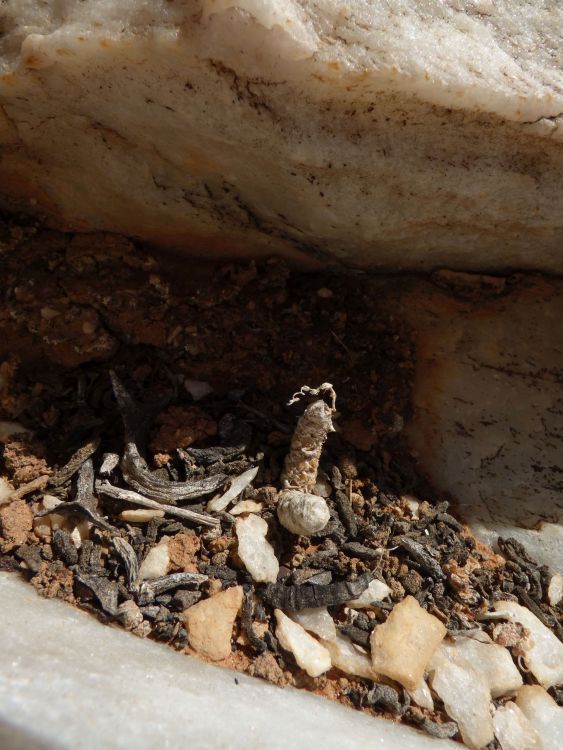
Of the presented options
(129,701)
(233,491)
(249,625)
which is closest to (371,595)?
(249,625)

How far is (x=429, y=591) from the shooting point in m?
1.61

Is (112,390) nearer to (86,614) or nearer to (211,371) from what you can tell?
(211,371)

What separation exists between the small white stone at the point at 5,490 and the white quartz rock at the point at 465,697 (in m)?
1.25

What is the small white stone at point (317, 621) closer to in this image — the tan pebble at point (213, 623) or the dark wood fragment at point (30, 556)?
the tan pebble at point (213, 623)

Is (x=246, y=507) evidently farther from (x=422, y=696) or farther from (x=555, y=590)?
(x=555, y=590)

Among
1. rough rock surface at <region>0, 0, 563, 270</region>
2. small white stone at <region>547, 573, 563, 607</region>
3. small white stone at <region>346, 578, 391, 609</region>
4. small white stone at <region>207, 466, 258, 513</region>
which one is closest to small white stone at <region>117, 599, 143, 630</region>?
small white stone at <region>207, 466, 258, 513</region>

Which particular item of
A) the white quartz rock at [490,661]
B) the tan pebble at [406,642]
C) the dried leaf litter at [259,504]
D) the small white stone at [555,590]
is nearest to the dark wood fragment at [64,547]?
the dried leaf litter at [259,504]

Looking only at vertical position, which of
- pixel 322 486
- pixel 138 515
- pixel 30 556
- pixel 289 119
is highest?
pixel 289 119

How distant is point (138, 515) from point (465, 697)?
1002mm

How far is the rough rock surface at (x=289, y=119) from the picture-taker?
1.18 meters

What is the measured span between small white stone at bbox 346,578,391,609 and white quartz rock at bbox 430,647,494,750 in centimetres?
21

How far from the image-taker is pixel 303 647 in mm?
1402

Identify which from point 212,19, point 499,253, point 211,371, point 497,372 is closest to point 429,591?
point 497,372

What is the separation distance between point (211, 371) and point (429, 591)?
3.09 feet
